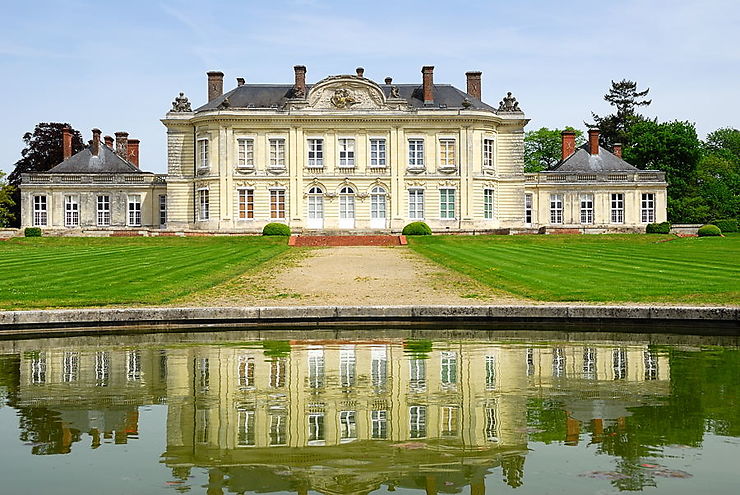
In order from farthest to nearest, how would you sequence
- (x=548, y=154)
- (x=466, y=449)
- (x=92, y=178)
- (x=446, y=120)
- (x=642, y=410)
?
(x=548, y=154), (x=92, y=178), (x=446, y=120), (x=642, y=410), (x=466, y=449)

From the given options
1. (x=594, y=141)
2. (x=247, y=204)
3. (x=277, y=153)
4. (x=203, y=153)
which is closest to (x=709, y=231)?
(x=594, y=141)

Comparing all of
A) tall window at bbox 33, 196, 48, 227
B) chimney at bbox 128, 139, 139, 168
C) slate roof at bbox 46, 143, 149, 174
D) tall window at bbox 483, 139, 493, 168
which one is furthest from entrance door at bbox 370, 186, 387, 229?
tall window at bbox 33, 196, 48, 227

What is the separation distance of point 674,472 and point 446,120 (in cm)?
4829

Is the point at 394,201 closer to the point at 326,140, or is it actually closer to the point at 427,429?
the point at 326,140

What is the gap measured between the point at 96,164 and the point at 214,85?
Result: 10.2m

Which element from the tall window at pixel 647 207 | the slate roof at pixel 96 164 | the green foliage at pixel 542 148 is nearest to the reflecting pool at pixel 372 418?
the tall window at pixel 647 207

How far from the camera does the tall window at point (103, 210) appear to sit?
5719 cm

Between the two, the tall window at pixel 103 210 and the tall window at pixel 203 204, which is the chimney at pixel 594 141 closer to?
the tall window at pixel 203 204

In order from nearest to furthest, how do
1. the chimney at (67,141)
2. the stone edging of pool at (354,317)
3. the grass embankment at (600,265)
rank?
the stone edging of pool at (354,317)
the grass embankment at (600,265)
the chimney at (67,141)

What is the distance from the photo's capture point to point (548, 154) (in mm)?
87438

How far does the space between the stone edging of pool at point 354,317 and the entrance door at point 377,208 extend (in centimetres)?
3912

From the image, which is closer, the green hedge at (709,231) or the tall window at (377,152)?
the green hedge at (709,231)

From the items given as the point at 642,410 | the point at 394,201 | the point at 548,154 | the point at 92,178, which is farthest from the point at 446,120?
the point at 642,410

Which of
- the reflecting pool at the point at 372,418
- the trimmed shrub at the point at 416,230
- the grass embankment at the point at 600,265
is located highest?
the trimmed shrub at the point at 416,230
